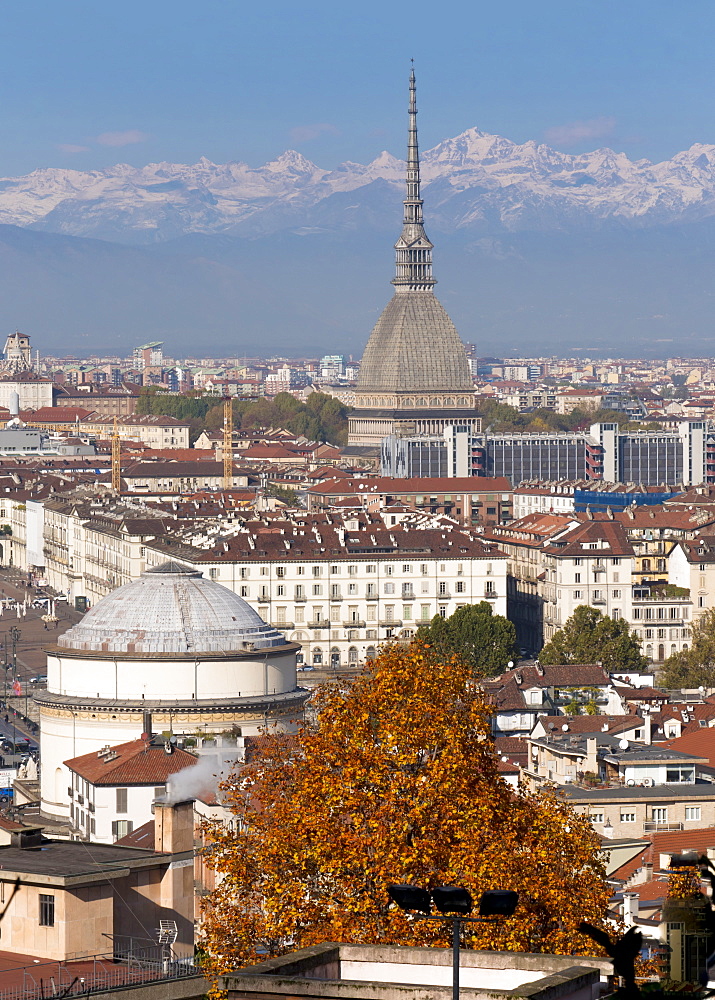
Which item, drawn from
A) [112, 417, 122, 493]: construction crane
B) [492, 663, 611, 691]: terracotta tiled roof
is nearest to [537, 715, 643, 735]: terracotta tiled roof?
[492, 663, 611, 691]: terracotta tiled roof

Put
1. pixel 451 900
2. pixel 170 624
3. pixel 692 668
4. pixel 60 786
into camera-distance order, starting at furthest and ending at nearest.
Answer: pixel 692 668 < pixel 170 624 < pixel 60 786 < pixel 451 900

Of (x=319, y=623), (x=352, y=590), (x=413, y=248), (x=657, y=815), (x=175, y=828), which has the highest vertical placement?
(x=413, y=248)

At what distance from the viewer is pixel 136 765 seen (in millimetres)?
34625

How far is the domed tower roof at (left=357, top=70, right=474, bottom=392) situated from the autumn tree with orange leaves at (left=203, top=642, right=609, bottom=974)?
159869mm

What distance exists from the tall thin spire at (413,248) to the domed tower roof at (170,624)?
5897 inches

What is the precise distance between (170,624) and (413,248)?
152401mm

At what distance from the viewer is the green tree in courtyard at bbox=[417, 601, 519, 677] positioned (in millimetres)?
75250

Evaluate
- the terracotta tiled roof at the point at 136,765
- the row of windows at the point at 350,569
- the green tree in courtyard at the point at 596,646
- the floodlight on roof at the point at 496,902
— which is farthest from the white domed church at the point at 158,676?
the row of windows at the point at 350,569

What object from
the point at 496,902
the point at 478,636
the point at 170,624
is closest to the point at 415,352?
the point at 478,636

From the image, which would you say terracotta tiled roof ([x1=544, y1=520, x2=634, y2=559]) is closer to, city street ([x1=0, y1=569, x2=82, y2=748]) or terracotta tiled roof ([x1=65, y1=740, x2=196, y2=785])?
city street ([x1=0, y1=569, x2=82, y2=748])

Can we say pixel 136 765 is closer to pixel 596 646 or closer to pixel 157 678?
pixel 157 678

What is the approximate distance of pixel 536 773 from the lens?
4369cm

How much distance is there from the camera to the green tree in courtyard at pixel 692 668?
69.1 metres

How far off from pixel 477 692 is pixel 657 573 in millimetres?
65858
